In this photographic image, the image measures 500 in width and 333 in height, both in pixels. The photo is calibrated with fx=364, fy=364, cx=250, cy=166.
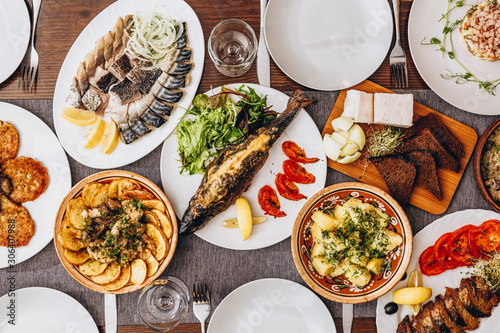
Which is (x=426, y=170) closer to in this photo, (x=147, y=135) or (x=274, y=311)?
(x=274, y=311)

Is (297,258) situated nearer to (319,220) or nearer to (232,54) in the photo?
(319,220)

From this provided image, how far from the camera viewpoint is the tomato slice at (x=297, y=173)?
2.37 meters

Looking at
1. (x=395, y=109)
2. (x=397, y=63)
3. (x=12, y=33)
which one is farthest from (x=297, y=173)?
(x=12, y=33)

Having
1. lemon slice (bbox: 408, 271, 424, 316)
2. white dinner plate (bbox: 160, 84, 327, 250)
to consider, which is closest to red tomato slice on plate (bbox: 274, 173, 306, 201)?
white dinner plate (bbox: 160, 84, 327, 250)

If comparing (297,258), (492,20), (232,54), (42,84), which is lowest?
(297,258)

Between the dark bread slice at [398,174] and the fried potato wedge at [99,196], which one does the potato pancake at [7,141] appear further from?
the dark bread slice at [398,174]

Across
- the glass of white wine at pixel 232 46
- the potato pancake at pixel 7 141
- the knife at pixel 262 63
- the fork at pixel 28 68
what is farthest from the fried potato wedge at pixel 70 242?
the knife at pixel 262 63

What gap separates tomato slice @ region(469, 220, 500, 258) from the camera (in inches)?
93.7

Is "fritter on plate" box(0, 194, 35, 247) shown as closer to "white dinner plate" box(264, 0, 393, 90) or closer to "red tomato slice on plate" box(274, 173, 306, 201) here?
"red tomato slice on plate" box(274, 173, 306, 201)

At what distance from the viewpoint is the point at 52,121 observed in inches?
96.5

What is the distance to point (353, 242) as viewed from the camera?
2.24 m

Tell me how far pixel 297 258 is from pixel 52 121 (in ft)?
6.09

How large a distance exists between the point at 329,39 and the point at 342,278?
1587mm

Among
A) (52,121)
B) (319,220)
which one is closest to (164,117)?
(52,121)
